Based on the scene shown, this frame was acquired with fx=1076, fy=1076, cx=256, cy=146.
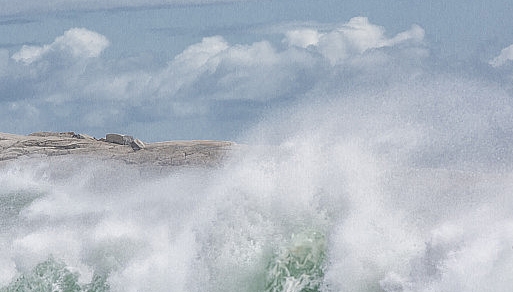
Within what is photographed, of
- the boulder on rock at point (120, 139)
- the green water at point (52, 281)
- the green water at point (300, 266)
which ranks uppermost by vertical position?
the boulder on rock at point (120, 139)

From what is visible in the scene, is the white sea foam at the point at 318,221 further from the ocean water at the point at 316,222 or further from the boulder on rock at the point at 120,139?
the boulder on rock at the point at 120,139

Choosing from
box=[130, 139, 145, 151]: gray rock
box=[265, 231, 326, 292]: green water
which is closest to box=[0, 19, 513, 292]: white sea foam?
box=[265, 231, 326, 292]: green water

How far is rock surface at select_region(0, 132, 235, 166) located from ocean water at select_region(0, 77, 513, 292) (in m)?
4.15

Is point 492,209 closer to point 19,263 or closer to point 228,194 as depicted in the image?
point 228,194

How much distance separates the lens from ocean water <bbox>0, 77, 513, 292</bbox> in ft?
45.8

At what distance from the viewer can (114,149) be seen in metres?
28.0

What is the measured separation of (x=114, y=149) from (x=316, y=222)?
43.4 ft

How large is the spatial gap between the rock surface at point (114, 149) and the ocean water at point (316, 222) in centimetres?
415

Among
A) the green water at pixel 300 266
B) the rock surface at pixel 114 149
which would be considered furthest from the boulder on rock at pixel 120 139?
the green water at pixel 300 266

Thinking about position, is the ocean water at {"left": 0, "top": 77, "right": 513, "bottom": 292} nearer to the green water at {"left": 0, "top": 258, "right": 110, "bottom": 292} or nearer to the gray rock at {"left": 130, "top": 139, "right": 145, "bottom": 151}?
the green water at {"left": 0, "top": 258, "right": 110, "bottom": 292}

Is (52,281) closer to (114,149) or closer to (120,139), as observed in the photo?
(114,149)

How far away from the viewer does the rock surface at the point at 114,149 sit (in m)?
25.0

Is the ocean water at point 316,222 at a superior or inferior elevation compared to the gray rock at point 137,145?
inferior

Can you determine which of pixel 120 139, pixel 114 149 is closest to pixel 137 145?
pixel 114 149
